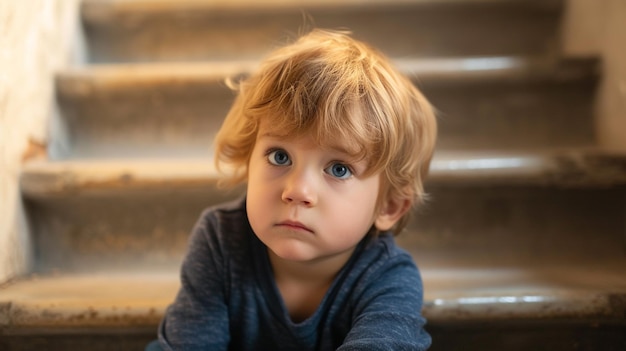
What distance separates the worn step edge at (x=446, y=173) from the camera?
103cm

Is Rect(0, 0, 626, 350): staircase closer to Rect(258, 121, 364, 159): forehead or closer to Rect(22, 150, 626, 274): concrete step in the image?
Rect(22, 150, 626, 274): concrete step

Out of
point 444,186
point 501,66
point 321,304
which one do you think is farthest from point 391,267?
point 501,66

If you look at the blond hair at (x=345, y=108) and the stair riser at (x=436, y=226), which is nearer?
the blond hair at (x=345, y=108)

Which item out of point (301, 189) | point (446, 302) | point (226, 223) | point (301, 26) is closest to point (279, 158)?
point (301, 189)

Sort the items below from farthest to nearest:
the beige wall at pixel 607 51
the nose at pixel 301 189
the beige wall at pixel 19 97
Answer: the beige wall at pixel 607 51
the beige wall at pixel 19 97
the nose at pixel 301 189

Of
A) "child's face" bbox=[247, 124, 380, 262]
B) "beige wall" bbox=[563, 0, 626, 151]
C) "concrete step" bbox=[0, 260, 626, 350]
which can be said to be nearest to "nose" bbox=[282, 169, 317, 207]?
"child's face" bbox=[247, 124, 380, 262]

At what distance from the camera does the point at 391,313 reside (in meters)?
0.77

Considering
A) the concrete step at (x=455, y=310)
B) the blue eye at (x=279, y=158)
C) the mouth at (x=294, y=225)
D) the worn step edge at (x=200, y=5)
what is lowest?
the concrete step at (x=455, y=310)

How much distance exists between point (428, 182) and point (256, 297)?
1.30 ft

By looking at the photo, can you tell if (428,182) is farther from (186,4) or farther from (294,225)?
(186,4)

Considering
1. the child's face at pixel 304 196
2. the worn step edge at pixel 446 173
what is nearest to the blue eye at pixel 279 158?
the child's face at pixel 304 196

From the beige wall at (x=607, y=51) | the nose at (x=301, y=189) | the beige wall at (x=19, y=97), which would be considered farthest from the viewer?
the beige wall at (x=607, y=51)

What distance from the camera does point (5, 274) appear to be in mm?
997

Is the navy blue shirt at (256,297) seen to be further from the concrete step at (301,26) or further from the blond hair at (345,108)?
the concrete step at (301,26)
